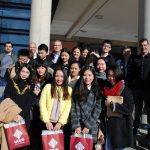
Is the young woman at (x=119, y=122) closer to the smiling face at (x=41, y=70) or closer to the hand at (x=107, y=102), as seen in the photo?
the hand at (x=107, y=102)

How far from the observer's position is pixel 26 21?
12.4m

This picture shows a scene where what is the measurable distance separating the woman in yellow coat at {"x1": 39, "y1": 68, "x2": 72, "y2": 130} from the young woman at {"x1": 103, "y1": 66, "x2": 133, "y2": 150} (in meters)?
→ 0.60

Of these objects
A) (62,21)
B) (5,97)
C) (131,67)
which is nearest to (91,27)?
(62,21)

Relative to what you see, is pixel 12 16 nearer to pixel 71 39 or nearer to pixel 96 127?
pixel 96 127

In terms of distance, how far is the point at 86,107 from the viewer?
16.0 ft

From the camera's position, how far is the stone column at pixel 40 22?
860 cm

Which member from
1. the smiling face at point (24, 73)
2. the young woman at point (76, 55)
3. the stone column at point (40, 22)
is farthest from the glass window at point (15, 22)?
the smiling face at point (24, 73)

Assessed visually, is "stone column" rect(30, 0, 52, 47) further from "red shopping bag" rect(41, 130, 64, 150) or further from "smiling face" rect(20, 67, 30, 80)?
"red shopping bag" rect(41, 130, 64, 150)

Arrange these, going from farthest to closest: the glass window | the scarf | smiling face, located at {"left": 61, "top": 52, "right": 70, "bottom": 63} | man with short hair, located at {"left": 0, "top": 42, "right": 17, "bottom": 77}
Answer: the glass window < man with short hair, located at {"left": 0, "top": 42, "right": 17, "bottom": 77} < smiling face, located at {"left": 61, "top": 52, "right": 70, "bottom": 63} < the scarf

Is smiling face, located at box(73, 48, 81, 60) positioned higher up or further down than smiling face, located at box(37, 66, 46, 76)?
higher up

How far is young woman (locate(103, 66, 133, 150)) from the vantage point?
16.1 ft

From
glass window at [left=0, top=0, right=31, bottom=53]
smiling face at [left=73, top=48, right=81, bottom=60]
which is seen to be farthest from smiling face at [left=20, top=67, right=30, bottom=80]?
glass window at [left=0, top=0, right=31, bottom=53]

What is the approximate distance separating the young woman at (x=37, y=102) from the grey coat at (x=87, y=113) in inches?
26.2

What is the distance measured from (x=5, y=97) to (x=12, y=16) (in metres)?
7.56
